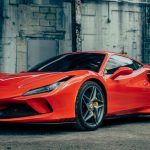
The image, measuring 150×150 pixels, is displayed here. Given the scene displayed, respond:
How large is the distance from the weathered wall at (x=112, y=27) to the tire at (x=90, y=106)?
15148 mm

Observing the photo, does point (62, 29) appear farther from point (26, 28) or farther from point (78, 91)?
point (78, 91)

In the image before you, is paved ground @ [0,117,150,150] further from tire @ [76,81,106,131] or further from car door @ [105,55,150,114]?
car door @ [105,55,150,114]

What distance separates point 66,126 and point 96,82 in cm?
82

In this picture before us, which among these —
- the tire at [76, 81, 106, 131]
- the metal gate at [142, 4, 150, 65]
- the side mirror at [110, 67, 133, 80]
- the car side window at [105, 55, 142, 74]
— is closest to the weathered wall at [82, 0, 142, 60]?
the metal gate at [142, 4, 150, 65]

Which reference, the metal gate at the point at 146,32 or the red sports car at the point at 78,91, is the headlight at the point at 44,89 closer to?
the red sports car at the point at 78,91

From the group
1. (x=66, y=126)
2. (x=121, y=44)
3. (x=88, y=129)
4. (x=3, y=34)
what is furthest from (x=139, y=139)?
(x=121, y=44)

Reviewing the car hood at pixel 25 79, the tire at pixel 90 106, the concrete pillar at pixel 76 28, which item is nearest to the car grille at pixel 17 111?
the car hood at pixel 25 79

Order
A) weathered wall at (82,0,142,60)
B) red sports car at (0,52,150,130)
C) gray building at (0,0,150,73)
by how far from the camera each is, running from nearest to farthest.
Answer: red sports car at (0,52,150,130) → gray building at (0,0,150,73) → weathered wall at (82,0,142,60)

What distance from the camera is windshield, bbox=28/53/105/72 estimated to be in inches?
300

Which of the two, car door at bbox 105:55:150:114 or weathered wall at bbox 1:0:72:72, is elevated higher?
weathered wall at bbox 1:0:72:72

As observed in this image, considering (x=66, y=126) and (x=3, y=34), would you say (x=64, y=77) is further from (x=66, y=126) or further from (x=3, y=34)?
(x=3, y=34)

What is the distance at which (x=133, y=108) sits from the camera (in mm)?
7930

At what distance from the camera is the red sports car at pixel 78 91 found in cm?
656

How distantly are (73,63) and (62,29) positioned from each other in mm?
14257
